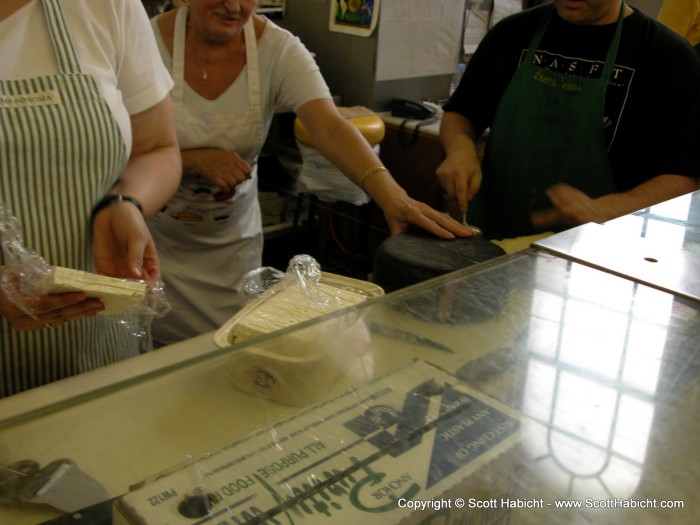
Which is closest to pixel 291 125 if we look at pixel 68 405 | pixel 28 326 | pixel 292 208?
pixel 292 208

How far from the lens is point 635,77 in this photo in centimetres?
149

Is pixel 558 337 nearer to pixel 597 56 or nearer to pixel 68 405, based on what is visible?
pixel 68 405

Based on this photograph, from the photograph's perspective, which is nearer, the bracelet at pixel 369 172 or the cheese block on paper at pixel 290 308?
the cheese block on paper at pixel 290 308

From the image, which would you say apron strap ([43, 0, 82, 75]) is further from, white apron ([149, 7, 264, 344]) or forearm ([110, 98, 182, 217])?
white apron ([149, 7, 264, 344])

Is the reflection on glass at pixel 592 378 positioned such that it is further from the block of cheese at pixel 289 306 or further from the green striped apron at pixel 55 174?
the green striped apron at pixel 55 174

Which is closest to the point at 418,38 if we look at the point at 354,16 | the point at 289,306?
the point at 354,16

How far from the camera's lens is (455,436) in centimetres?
60

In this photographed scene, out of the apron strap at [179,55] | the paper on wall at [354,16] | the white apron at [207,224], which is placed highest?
the paper on wall at [354,16]

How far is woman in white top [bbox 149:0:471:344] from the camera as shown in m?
1.57

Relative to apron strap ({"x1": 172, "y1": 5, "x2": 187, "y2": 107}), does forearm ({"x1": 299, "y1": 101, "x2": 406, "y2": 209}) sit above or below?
below

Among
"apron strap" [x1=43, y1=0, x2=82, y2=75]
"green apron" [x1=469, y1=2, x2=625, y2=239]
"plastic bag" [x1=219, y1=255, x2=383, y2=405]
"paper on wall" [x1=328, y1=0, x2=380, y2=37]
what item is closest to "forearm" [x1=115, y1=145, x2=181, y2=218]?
"apron strap" [x1=43, y1=0, x2=82, y2=75]

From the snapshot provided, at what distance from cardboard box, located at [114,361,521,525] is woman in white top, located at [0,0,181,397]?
18.2 inches

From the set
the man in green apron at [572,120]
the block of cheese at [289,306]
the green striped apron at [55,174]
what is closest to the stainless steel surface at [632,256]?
the man in green apron at [572,120]

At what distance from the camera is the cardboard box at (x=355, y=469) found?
0.51 meters
